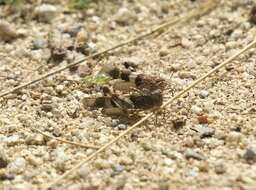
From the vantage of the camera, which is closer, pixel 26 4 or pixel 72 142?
pixel 72 142

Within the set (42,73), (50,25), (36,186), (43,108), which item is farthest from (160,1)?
(36,186)

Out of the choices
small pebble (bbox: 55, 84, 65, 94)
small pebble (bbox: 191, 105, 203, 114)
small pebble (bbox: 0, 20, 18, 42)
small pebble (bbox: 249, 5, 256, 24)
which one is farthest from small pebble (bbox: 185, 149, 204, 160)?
small pebble (bbox: 0, 20, 18, 42)

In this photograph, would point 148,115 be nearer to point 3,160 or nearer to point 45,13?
point 3,160

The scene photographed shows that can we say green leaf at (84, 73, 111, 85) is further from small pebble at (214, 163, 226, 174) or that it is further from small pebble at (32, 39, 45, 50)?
small pebble at (214, 163, 226, 174)

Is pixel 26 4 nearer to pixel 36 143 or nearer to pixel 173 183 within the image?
pixel 36 143

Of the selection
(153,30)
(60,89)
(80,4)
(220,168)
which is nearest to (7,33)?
(80,4)

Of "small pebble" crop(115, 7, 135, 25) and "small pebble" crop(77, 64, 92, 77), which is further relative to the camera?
"small pebble" crop(115, 7, 135, 25)

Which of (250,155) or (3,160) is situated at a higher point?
(250,155)

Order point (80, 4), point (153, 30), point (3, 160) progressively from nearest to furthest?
point (3, 160)
point (153, 30)
point (80, 4)

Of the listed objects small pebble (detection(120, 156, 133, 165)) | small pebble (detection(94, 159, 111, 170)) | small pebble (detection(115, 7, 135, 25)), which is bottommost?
small pebble (detection(94, 159, 111, 170))
